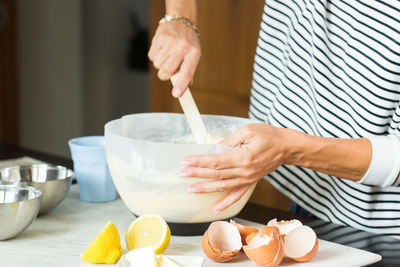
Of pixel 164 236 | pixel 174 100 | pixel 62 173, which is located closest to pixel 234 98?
pixel 174 100

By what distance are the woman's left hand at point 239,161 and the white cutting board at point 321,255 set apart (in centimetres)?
8

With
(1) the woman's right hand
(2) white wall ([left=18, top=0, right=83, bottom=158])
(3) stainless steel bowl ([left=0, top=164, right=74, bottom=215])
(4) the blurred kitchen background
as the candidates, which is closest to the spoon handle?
(1) the woman's right hand

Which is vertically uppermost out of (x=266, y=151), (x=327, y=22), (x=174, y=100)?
(x=327, y=22)

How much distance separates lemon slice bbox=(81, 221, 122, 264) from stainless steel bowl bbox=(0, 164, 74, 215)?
0.25 meters

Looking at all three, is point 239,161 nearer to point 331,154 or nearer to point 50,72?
point 331,154

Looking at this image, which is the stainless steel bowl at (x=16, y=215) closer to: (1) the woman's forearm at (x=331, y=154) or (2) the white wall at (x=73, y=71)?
(1) the woman's forearm at (x=331, y=154)

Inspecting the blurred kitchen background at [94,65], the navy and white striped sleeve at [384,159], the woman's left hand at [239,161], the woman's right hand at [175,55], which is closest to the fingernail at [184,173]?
the woman's left hand at [239,161]

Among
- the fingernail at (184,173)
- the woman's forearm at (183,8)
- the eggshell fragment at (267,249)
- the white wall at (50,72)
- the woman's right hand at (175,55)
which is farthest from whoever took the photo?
the white wall at (50,72)

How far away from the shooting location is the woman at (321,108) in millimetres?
1071

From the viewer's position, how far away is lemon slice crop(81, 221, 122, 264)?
0.95 meters

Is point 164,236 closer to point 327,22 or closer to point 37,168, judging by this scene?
point 37,168

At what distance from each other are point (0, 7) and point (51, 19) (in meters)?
0.34

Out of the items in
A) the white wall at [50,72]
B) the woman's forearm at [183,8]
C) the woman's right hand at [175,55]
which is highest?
the woman's forearm at [183,8]

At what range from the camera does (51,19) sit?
13.2ft
